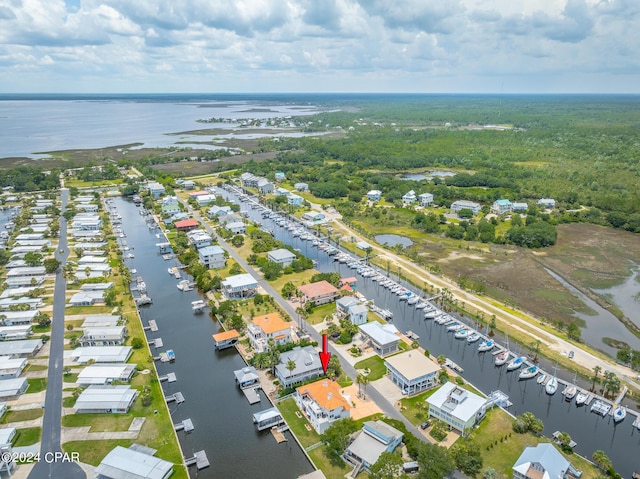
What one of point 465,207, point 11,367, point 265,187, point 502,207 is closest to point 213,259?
point 11,367

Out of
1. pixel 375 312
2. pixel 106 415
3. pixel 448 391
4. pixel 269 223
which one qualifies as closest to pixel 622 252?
pixel 375 312

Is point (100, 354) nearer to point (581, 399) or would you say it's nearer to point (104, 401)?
point (104, 401)

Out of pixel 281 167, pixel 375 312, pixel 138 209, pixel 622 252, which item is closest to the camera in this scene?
pixel 375 312

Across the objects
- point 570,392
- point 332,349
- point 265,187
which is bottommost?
point 265,187

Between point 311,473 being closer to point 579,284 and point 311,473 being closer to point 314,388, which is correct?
point 314,388

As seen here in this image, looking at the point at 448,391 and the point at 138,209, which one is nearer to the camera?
the point at 448,391

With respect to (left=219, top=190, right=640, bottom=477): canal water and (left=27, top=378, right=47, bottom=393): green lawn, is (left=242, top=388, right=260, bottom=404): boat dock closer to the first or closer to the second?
(left=27, top=378, right=47, bottom=393): green lawn

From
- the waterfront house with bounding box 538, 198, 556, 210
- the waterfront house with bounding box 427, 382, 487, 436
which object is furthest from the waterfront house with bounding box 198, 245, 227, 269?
the waterfront house with bounding box 538, 198, 556, 210
